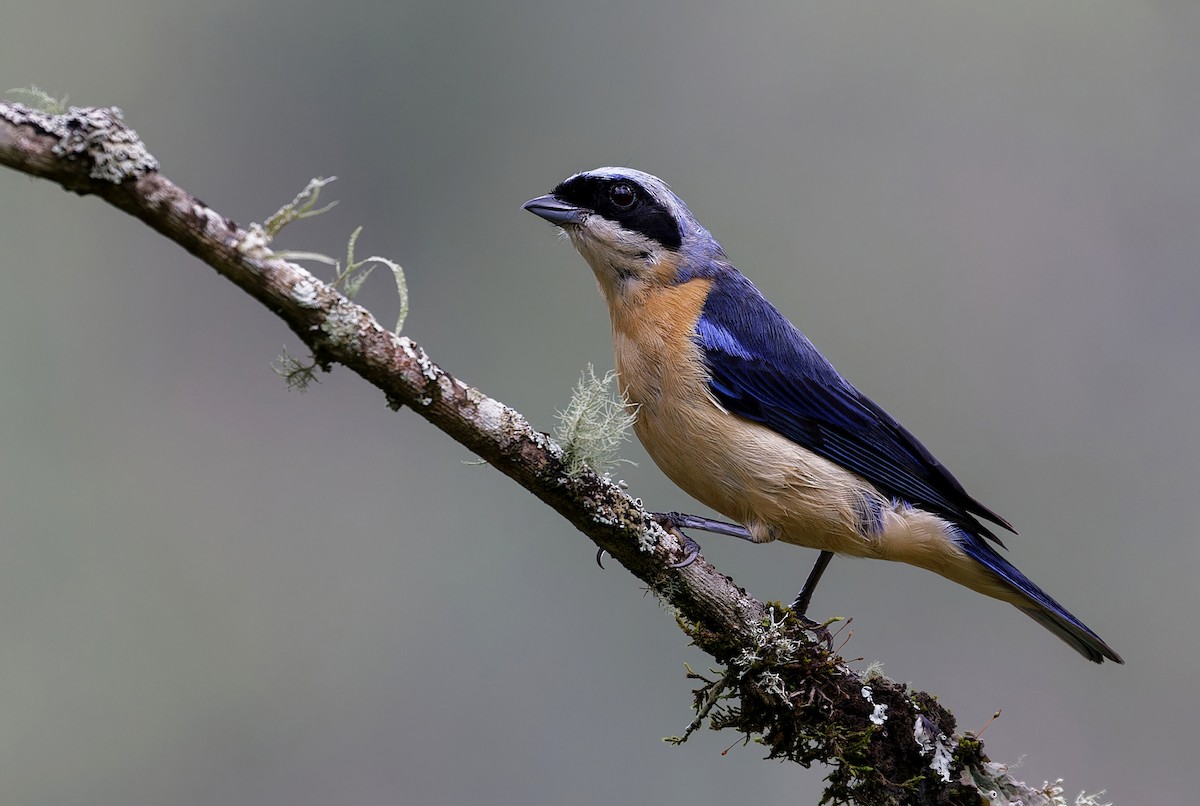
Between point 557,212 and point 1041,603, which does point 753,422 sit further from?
point 1041,603

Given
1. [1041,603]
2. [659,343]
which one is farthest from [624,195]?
[1041,603]

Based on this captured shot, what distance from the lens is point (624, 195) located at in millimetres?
4008

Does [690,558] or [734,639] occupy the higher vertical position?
[690,558]

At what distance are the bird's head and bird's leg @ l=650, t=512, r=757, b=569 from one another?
105 centimetres

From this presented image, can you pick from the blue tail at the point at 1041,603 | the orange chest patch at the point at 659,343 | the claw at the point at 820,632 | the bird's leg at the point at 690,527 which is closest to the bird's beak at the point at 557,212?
the orange chest patch at the point at 659,343

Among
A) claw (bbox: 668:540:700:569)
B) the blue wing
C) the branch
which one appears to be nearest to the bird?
the blue wing

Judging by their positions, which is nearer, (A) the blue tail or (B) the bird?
(B) the bird

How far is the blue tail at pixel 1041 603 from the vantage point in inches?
144

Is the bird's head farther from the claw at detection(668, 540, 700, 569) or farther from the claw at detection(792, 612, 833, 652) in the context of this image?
the claw at detection(792, 612, 833, 652)

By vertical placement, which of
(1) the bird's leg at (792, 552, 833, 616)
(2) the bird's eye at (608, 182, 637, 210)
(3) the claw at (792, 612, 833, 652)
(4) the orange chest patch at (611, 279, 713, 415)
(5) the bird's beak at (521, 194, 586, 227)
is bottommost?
(3) the claw at (792, 612, 833, 652)

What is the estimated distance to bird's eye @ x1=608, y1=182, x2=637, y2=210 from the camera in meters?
4.00

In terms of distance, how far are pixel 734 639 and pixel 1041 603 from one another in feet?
4.87

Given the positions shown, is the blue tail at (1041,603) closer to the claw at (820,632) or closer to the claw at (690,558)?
the claw at (820,632)

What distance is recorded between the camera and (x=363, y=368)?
2.28 metres
